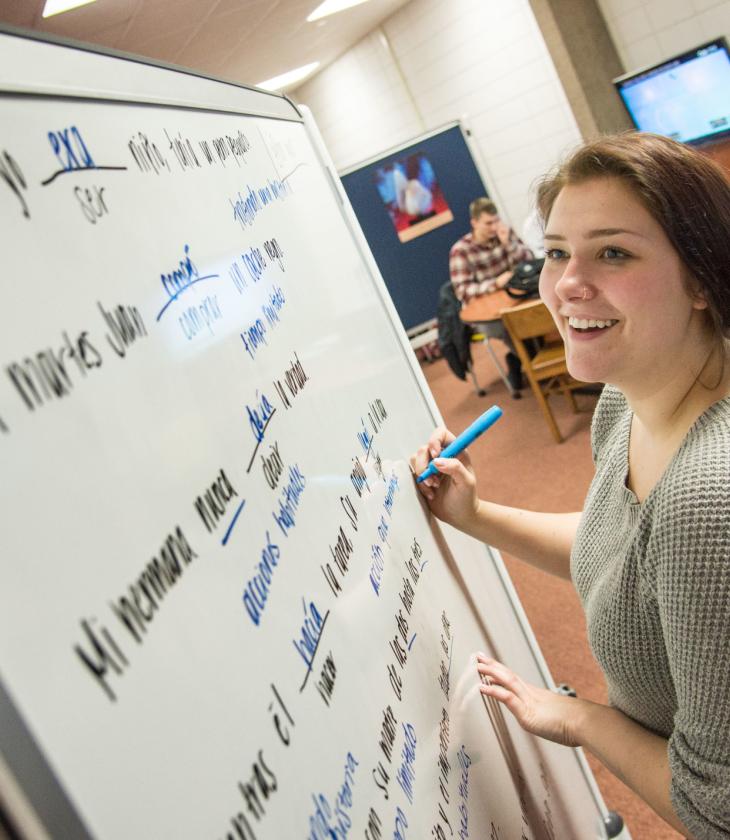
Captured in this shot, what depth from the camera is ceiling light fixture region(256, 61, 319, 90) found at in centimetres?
816

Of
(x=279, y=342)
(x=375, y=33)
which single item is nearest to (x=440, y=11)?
(x=375, y=33)

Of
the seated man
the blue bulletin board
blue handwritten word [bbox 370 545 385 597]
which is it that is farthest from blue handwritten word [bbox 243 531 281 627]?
the blue bulletin board

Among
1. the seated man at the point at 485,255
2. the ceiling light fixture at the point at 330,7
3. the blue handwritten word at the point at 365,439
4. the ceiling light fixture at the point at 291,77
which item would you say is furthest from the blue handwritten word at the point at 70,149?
the ceiling light fixture at the point at 291,77

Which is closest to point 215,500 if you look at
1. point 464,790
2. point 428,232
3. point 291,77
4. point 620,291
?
point 464,790

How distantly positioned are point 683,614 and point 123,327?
699 mm

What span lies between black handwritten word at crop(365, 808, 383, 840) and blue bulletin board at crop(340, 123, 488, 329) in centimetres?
565

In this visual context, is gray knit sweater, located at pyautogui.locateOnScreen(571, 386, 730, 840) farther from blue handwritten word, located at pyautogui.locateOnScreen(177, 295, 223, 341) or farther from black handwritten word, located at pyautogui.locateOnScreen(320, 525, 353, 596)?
blue handwritten word, located at pyautogui.locateOnScreen(177, 295, 223, 341)

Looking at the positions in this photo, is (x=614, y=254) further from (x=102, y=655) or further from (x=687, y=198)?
(x=102, y=655)

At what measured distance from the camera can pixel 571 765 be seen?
59.9 inches

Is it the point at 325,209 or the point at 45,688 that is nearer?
the point at 45,688

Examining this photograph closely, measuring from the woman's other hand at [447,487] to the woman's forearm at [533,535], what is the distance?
0.07m

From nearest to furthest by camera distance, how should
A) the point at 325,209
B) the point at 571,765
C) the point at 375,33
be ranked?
the point at 325,209 < the point at 571,765 < the point at 375,33

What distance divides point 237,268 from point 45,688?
441mm

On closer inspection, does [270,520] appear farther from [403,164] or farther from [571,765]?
[403,164]
